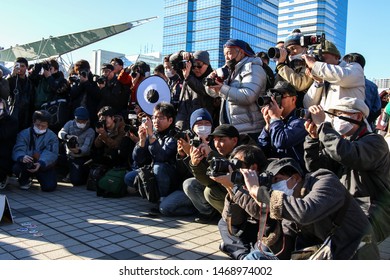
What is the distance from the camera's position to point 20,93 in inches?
256

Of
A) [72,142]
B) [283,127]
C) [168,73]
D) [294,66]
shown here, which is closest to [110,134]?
[72,142]

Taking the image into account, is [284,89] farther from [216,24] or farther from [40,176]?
[216,24]

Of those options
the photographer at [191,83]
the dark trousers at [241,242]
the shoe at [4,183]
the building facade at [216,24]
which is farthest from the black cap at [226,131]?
the building facade at [216,24]

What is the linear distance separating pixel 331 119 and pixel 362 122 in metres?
0.23

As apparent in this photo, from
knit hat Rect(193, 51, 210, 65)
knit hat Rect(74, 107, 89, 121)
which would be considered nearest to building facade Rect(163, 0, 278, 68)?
knit hat Rect(74, 107, 89, 121)

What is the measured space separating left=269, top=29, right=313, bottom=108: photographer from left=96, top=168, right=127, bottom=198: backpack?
2.59m

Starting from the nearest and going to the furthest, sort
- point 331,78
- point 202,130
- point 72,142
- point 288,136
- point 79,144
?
point 288,136, point 331,78, point 202,130, point 72,142, point 79,144

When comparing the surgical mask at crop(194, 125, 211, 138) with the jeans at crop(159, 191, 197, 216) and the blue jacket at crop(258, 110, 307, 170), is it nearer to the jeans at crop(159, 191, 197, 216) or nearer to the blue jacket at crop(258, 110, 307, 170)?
the blue jacket at crop(258, 110, 307, 170)

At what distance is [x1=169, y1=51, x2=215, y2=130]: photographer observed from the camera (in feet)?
15.1

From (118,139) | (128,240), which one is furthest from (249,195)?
(118,139)

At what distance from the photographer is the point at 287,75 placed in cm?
405

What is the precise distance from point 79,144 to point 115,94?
1.07 meters

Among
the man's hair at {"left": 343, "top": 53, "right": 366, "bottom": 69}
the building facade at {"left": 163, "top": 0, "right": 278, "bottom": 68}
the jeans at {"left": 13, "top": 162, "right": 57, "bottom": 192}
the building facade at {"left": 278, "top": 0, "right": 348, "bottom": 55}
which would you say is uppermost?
the building facade at {"left": 163, "top": 0, "right": 278, "bottom": 68}

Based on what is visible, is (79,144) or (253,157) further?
(79,144)
